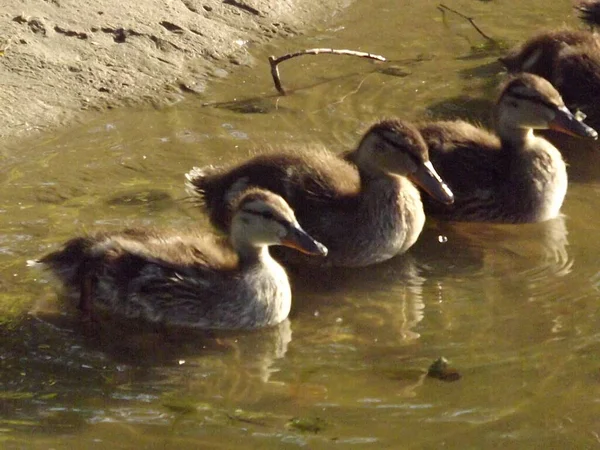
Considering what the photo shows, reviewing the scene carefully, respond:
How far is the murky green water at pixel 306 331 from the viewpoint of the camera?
4.73 meters

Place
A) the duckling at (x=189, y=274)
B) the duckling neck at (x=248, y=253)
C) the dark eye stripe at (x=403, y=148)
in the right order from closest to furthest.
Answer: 1. the duckling at (x=189, y=274)
2. the duckling neck at (x=248, y=253)
3. the dark eye stripe at (x=403, y=148)

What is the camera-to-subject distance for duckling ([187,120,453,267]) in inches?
245

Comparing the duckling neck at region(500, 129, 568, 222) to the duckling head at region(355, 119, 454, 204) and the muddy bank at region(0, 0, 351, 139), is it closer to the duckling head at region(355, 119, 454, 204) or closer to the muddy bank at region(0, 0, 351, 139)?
the duckling head at region(355, 119, 454, 204)

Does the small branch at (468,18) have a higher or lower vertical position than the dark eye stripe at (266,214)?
lower

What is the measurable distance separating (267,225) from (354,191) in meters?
0.90

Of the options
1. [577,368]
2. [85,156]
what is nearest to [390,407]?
[577,368]

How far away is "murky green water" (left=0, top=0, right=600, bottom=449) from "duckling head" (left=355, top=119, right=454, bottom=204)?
1.22ft

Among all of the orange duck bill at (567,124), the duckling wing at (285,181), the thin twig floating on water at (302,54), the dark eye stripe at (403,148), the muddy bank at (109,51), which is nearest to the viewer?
the duckling wing at (285,181)

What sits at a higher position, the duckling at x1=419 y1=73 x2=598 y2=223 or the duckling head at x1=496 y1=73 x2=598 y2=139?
the duckling head at x1=496 y1=73 x2=598 y2=139

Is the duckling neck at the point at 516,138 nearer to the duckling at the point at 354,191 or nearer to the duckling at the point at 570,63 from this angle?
the duckling at the point at 354,191

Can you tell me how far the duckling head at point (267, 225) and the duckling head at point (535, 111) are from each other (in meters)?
1.83

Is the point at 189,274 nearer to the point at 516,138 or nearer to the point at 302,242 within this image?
the point at 302,242

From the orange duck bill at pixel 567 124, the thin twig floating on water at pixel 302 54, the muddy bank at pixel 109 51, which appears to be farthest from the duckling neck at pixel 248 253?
the thin twig floating on water at pixel 302 54

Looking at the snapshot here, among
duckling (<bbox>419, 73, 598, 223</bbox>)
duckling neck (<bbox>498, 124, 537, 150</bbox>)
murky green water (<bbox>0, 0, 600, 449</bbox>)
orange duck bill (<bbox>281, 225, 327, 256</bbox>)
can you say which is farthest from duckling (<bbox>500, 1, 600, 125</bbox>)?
orange duck bill (<bbox>281, 225, 327, 256</bbox>)
